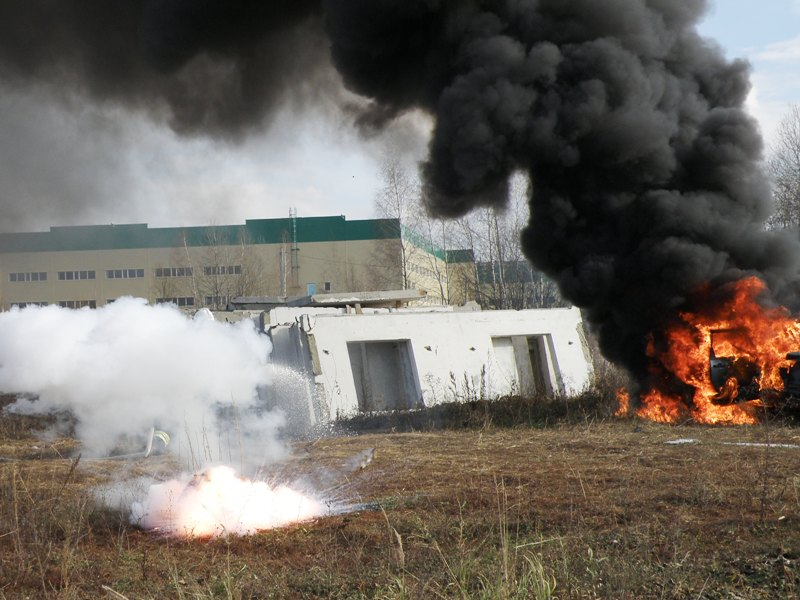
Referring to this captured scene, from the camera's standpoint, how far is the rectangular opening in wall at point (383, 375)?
60.4 ft

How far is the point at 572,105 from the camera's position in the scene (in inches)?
620

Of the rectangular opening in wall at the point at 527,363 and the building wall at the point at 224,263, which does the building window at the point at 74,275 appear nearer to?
the building wall at the point at 224,263

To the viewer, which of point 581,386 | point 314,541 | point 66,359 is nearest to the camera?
point 314,541

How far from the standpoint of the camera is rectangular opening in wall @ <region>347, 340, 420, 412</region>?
1842 centimetres

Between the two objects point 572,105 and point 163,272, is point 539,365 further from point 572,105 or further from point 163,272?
point 163,272

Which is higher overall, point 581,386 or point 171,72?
point 171,72

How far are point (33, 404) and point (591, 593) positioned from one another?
777 centimetres

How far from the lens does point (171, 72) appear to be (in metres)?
15.4

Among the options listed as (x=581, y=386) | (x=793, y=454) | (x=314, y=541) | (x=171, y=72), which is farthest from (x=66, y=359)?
(x=581, y=386)

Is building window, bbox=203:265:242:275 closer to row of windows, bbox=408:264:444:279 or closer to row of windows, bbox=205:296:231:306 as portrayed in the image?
row of windows, bbox=205:296:231:306

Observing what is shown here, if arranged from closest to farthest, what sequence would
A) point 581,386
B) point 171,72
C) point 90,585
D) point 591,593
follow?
1. point 591,593
2. point 90,585
3. point 171,72
4. point 581,386

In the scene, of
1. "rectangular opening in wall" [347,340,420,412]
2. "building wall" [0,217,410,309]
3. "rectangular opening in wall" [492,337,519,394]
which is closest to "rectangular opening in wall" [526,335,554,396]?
"rectangular opening in wall" [492,337,519,394]

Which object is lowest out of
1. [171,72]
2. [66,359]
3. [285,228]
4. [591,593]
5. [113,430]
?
Answer: [591,593]

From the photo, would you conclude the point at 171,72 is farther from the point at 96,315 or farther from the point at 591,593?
the point at 591,593
